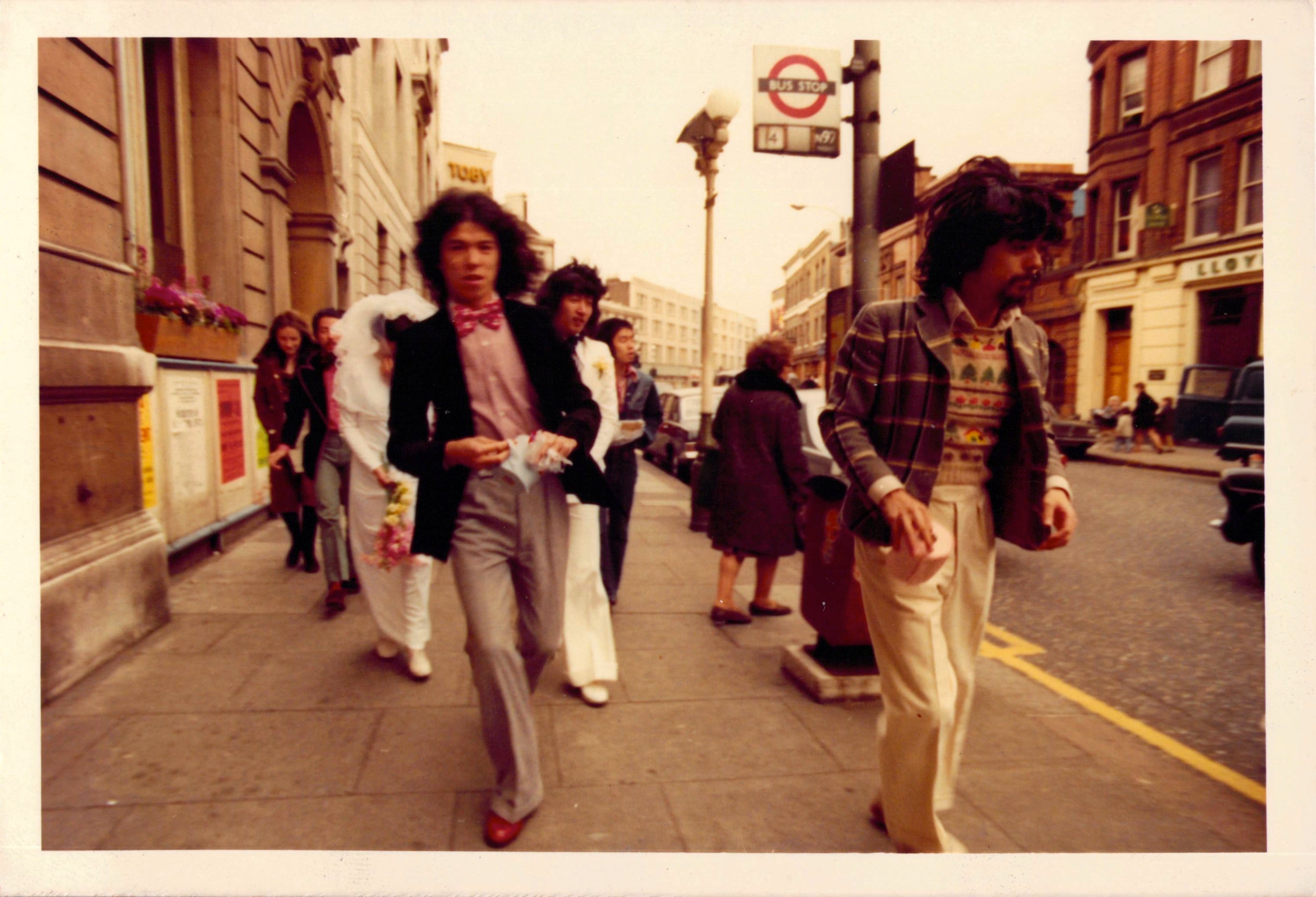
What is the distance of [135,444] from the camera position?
3965 millimetres

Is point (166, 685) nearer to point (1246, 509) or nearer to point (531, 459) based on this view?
point (531, 459)

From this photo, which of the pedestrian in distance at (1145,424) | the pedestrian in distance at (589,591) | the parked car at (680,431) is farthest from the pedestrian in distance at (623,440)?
the pedestrian in distance at (1145,424)

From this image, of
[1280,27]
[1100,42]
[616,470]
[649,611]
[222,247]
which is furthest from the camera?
[222,247]

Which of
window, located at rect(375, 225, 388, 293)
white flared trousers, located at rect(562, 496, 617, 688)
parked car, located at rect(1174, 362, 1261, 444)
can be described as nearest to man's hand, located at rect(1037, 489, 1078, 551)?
white flared trousers, located at rect(562, 496, 617, 688)

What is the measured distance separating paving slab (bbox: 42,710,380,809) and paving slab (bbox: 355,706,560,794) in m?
0.08

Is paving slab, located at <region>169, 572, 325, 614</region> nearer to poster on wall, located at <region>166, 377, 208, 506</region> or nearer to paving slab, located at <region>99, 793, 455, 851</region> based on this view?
poster on wall, located at <region>166, 377, 208, 506</region>

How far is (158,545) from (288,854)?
240 cm

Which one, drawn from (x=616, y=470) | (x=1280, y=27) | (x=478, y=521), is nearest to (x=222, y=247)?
(x=616, y=470)

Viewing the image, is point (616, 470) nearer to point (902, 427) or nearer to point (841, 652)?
point (841, 652)

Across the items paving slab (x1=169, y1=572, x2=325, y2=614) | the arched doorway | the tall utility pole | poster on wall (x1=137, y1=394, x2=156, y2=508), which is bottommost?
paving slab (x1=169, y1=572, x2=325, y2=614)

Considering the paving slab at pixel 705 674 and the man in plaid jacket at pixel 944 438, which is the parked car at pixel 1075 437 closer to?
the paving slab at pixel 705 674

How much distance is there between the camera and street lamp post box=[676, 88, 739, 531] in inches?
119

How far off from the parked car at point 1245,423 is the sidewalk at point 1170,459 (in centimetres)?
679

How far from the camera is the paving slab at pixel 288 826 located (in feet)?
7.82
